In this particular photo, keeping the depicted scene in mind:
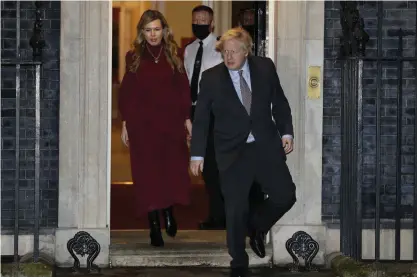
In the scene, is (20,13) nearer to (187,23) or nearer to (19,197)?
(19,197)

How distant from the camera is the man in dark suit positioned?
303 inches

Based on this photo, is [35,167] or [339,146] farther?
[339,146]

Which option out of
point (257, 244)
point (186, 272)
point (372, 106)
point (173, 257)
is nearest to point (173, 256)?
point (173, 257)

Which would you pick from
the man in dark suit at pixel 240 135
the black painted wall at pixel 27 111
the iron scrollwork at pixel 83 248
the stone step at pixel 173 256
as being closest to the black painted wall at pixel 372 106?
the stone step at pixel 173 256

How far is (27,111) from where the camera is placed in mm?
8719

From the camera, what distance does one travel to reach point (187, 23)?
14.0 m

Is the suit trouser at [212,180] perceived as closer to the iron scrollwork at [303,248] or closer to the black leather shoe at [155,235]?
the black leather shoe at [155,235]

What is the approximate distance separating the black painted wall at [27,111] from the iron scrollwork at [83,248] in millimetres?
453

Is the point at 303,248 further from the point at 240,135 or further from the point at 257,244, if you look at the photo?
the point at 240,135

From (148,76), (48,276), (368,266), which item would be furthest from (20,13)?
(368,266)

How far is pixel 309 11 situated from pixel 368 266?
2.09 meters

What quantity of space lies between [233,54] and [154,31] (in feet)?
4.36

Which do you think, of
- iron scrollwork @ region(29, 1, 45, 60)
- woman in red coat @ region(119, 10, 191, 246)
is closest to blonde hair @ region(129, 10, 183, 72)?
woman in red coat @ region(119, 10, 191, 246)

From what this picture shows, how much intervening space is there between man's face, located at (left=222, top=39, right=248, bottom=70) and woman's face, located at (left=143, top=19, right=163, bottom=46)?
1.26 m
